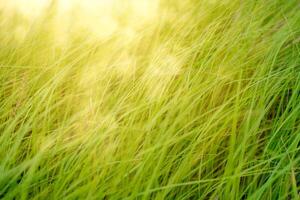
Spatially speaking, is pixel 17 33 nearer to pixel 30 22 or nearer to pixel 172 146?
pixel 30 22

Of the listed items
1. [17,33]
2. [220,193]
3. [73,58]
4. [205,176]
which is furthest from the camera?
[17,33]

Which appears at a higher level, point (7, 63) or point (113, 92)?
point (7, 63)

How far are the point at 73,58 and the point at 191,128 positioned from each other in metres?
0.48

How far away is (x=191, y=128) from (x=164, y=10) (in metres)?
0.54

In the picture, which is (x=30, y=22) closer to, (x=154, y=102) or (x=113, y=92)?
(x=113, y=92)

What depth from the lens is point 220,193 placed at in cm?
118

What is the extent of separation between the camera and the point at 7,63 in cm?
161

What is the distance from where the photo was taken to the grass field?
1.21 m

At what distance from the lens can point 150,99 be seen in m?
1.38

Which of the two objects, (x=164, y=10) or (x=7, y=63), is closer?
(x=7, y=63)

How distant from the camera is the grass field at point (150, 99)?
A: 1.21 meters

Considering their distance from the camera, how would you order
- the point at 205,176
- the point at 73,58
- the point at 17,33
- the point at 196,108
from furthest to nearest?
1. the point at 17,33
2. the point at 73,58
3. the point at 196,108
4. the point at 205,176

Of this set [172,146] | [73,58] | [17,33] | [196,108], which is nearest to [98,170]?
[172,146]

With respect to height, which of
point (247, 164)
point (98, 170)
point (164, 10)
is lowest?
point (247, 164)
